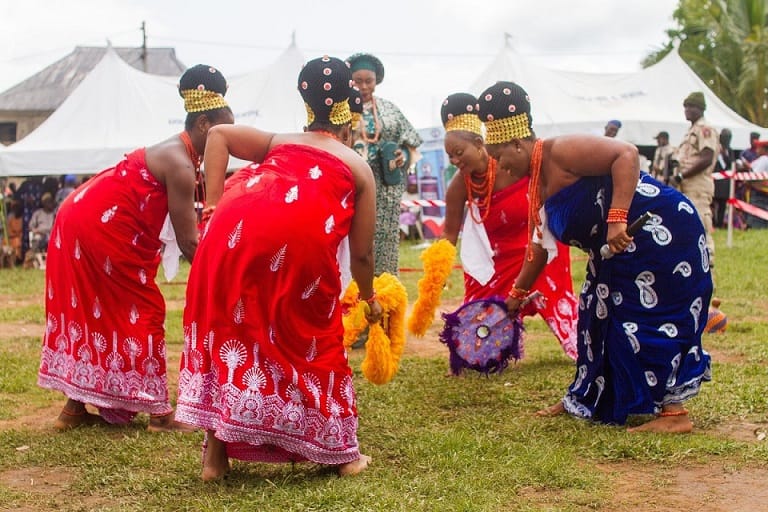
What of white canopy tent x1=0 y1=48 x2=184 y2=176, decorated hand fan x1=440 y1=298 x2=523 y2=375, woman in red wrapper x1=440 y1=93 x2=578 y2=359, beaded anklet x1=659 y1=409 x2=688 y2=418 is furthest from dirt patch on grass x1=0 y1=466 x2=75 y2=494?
white canopy tent x1=0 y1=48 x2=184 y2=176

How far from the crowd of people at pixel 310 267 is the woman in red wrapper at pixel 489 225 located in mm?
14

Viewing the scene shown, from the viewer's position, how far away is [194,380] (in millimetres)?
3820

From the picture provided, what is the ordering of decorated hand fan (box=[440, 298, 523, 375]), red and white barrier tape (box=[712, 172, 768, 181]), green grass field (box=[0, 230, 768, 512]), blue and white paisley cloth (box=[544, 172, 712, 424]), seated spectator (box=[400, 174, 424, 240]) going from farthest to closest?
1. seated spectator (box=[400, 174, 424, 240])
2. red and white barrier tape (box=[712, 172, 768, 181])
3. decorated hand fan (box=[440, 298, 523, 375])
4. blue and white paisley cloth (box=[544, 172, 712, 424])
5. green grass field (box=[0, 230, 768, 512])

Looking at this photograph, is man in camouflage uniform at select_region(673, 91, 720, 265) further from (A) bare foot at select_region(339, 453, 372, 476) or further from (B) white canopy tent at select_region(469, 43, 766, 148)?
(A) bare foot at select_region(339, 453, 372, 476)

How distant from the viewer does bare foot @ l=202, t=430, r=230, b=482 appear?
3.90 m

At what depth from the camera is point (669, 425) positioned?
458cm

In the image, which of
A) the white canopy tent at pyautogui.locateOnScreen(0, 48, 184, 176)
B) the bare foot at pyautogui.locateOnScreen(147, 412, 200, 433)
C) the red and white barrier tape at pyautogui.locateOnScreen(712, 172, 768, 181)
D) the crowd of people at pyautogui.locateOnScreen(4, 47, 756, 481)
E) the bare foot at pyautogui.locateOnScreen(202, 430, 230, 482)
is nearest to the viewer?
the crowd of people at pyautogui.locateOnScreen(4, 47, 756, 481)

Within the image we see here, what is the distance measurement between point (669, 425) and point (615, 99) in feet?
45.6

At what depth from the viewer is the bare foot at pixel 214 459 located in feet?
12.8

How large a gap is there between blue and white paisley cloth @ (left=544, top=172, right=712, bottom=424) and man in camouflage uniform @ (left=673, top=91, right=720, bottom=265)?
592 centimetres

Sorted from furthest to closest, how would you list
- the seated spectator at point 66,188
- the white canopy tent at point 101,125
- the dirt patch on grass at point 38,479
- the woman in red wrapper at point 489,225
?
the seated spectator at point 66,188 < the white canopy tent at point 101,125 < the woman in red wrapper at point 489,225 < the dirt patch on grass at point 38,479

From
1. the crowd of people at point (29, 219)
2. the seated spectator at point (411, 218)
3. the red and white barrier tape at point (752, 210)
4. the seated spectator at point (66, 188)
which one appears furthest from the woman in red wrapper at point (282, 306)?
the seated spectator at point (66, 188)

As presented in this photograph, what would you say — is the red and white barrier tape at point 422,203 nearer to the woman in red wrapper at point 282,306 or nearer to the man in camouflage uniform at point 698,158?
the man in camouflage uniform at point 698,158

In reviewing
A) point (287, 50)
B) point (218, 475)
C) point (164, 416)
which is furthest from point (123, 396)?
point (287, 50)
